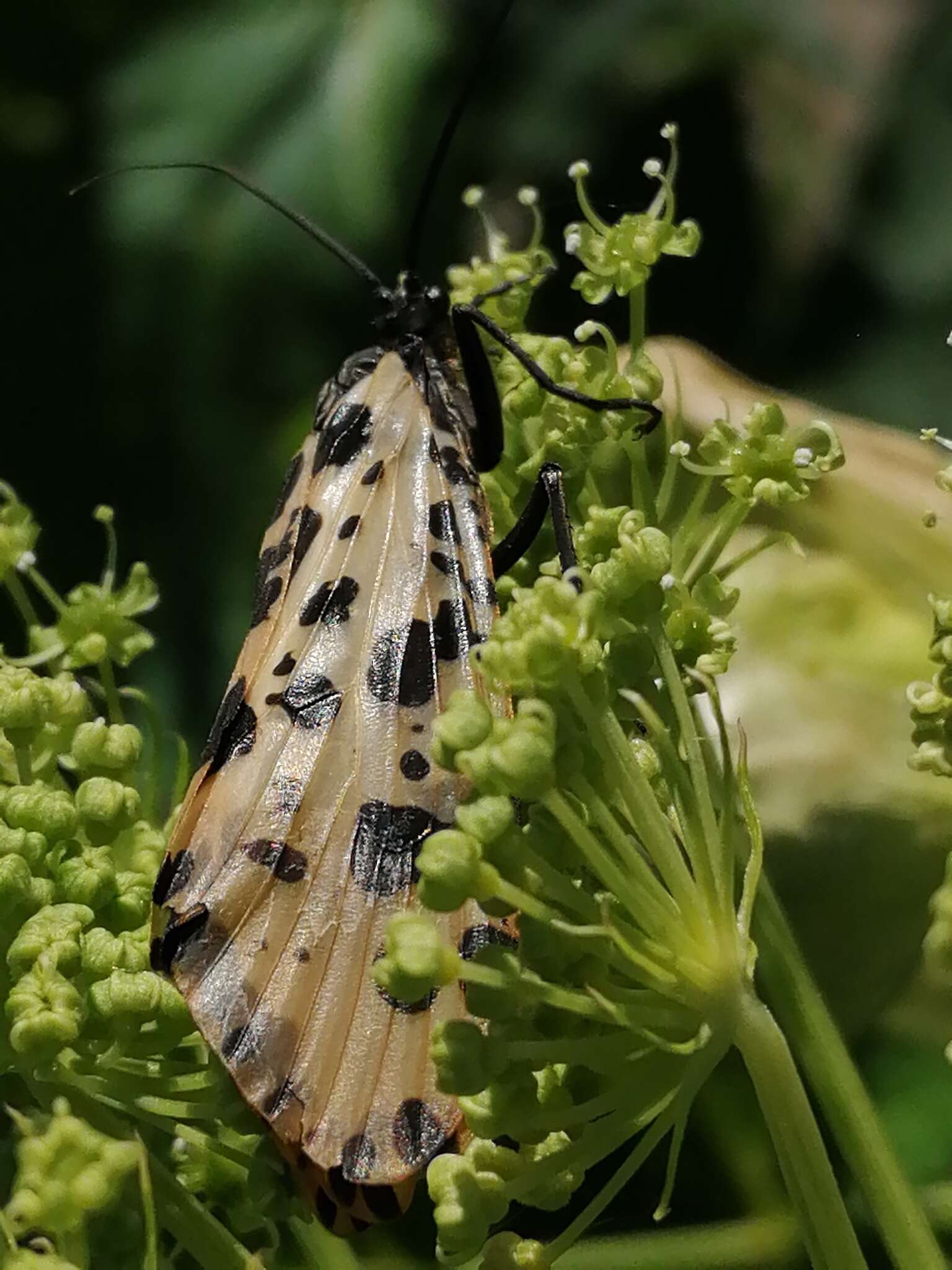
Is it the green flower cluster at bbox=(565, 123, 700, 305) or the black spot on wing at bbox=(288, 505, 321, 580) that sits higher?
the green flower cluster at bbox=(565, 123, 700, 305)

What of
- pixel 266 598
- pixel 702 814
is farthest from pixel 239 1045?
pixel 266 598

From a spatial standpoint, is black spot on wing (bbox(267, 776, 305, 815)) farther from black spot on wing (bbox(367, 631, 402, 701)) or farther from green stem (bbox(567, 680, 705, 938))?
green stem (bbox(567, 680, 705, 938))

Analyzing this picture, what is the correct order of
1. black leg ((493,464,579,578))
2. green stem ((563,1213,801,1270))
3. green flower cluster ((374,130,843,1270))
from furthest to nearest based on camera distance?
1. green stem ((563,1213,801,1270))
2. black leg ((493,464,579,578))
3. green flower cluster ((374,130,843,1270))

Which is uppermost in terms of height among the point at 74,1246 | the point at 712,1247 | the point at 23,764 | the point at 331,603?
the point at 331,603

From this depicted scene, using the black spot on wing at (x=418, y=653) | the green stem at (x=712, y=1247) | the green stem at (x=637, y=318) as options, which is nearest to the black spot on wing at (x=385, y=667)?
the black spot on wing at (x=418, y=653)

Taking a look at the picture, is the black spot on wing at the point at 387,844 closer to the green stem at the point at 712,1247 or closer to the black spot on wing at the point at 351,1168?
the black spot on wing at the point at 351,1168

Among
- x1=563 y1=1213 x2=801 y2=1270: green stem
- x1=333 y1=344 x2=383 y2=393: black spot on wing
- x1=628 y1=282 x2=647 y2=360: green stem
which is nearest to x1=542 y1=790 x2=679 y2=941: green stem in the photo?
x1=628 y1=282 x2=647 y2=360: green stem

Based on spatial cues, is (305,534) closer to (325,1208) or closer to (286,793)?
(286,793)

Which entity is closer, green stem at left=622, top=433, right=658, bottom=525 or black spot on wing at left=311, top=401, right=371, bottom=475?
green stem at left=622, top=433, right=658, bottom=525
